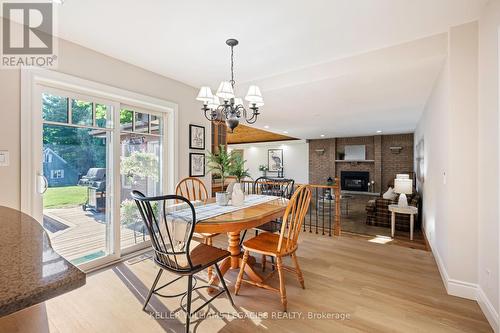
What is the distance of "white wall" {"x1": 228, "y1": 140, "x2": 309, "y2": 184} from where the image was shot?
11016mm

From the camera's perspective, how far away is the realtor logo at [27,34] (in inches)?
78.5

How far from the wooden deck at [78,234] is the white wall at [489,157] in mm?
3826

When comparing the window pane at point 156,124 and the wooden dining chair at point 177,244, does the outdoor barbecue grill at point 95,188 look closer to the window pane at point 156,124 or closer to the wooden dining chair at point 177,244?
the window pane at point 156,124

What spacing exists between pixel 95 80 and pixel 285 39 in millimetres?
2157

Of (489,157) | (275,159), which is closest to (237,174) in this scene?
(489,157)

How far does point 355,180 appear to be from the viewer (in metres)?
9.76

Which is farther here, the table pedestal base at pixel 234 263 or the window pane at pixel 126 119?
the window pane at pixel 126 119

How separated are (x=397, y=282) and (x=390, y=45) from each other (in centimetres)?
257

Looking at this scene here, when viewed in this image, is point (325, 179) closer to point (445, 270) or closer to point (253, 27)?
point (445, 270)

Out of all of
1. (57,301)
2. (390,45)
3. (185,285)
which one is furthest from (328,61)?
(57,301)

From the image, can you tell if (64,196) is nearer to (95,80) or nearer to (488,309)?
(95,80)

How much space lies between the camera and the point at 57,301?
2049mm

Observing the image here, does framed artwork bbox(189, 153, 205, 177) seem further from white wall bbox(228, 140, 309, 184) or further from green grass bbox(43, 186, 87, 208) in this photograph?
white wall bbox(228, 140, 309, 184)

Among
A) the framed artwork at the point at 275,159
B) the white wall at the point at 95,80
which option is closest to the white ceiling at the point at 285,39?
the white wall at the point at 95,80
